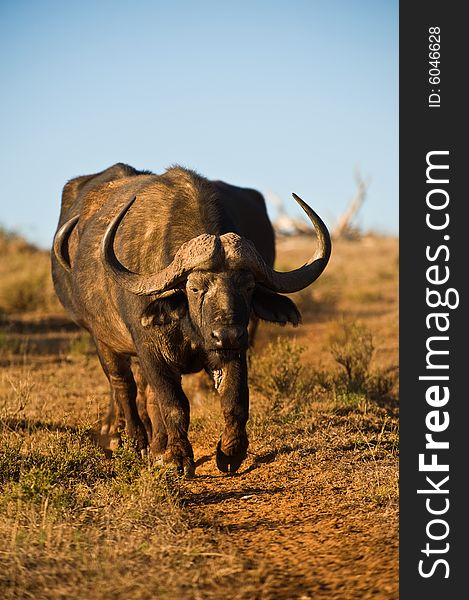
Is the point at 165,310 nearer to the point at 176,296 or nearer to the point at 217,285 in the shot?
the point at 176,296

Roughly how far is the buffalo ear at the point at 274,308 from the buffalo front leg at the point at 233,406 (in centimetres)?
44

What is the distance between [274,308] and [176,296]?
72 cm

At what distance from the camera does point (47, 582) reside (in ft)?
13.3

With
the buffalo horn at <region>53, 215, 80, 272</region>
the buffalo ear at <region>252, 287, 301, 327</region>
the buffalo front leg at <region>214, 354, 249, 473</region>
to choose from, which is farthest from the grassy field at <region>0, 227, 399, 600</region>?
the buffalo horn at <region>53, 215, 80, 272</region>

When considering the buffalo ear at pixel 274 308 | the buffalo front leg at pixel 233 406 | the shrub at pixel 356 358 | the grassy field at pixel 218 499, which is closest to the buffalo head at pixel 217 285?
the buffalo ear at pixel 274 308

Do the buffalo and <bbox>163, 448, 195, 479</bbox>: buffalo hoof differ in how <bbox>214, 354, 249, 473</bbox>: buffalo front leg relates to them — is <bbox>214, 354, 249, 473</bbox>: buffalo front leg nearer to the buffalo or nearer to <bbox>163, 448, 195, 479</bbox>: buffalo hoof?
the buffalo

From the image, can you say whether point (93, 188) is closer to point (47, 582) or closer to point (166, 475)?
point (166, 475)

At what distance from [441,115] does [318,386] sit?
169 inches

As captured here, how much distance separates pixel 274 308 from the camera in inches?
252

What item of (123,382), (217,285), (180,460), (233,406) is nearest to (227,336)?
(217,285)

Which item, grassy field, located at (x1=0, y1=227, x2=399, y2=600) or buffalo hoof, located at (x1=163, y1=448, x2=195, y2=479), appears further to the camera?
buffalo hoof, located at (x1=163, y1=448, x2=195, y2=479)

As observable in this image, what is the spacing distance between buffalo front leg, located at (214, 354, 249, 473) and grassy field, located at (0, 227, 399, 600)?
10.7 inches

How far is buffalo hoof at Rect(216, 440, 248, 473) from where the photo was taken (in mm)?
6098

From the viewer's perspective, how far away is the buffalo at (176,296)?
584 centimetres
